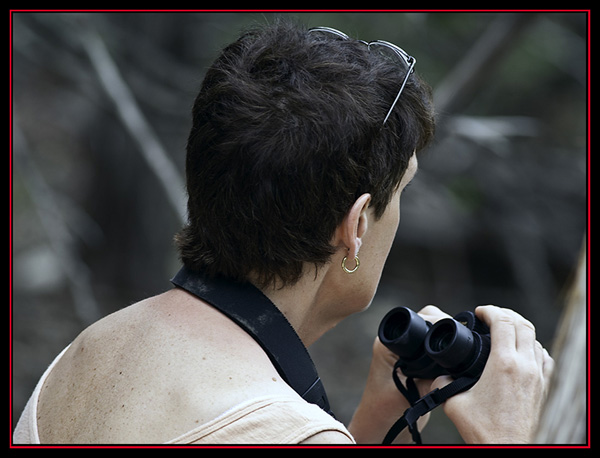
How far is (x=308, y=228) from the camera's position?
1622mm

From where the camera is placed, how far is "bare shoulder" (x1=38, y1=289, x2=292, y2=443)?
54.0 inches

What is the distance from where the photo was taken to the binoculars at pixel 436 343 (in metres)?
1.72

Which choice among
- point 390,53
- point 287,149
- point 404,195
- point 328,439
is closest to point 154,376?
point 328,439

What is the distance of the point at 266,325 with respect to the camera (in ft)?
5.17

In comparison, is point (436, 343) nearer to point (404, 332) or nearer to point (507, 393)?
point (404, 332)

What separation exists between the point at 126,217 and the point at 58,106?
2713 millimetres

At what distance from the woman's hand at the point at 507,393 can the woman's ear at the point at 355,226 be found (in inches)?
16.7

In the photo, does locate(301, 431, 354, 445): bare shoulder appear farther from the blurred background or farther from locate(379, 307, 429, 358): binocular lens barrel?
the blurred background

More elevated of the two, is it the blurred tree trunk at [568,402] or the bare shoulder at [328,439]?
the blurred tree trunk at [568,402]

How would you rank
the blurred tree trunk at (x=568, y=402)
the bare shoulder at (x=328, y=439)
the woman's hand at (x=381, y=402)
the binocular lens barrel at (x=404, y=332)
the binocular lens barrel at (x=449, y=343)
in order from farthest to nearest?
the woman's hand at (x=381, y=402)
the binocular lens barrel at (x=404, y=332)
the binocular lens barrel at (x=449, y=343)
the bare shoulder at (x=328, y=439)
the blurred tree trunk at (x=568, y=402)

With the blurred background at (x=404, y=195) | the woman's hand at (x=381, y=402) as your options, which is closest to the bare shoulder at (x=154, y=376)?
the woman's hand at (x=381, y=402)

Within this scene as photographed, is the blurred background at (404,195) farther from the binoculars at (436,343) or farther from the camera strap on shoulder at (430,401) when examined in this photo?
the camera strap on shoulder at (430,401)

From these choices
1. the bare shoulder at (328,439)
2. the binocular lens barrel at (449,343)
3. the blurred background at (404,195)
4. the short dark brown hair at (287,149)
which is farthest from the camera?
the blurred background at (404,195)

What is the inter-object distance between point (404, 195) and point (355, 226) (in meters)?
4.35
